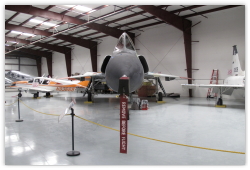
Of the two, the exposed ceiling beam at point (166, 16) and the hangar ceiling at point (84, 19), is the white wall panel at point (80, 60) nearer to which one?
the hangar ceiling at point (84, 19)

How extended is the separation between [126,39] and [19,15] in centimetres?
1203

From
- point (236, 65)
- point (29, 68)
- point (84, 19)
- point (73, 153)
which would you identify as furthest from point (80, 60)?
point (73, 153)

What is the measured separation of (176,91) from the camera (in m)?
16.4

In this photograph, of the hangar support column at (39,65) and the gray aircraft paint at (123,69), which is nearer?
the gray aircraft paint at (123,69)

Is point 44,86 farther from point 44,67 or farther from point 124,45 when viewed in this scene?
point 44,67

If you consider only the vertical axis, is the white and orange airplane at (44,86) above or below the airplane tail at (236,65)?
below

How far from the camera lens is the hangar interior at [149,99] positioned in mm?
3295

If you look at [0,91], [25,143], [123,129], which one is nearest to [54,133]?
[25,143]

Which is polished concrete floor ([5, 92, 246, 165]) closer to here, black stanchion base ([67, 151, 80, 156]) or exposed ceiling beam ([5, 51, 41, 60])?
black stanchion base ([67, 151, 80, 156])

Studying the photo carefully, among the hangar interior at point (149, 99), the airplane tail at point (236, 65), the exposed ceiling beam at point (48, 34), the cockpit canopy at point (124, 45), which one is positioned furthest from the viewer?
the exposed ceiling beam at point (48, 34)

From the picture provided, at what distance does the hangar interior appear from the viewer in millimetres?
3295

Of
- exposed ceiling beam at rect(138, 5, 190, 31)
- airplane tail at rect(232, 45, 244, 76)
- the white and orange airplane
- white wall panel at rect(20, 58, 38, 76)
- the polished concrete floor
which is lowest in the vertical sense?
the polished concrete floor

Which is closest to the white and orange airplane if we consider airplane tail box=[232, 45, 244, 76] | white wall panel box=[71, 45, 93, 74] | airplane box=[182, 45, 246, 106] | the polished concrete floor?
airplane box=[182, 45, 246, 106]

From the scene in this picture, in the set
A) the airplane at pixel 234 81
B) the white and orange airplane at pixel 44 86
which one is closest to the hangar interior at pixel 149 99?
the airplane at pixel 234 81
